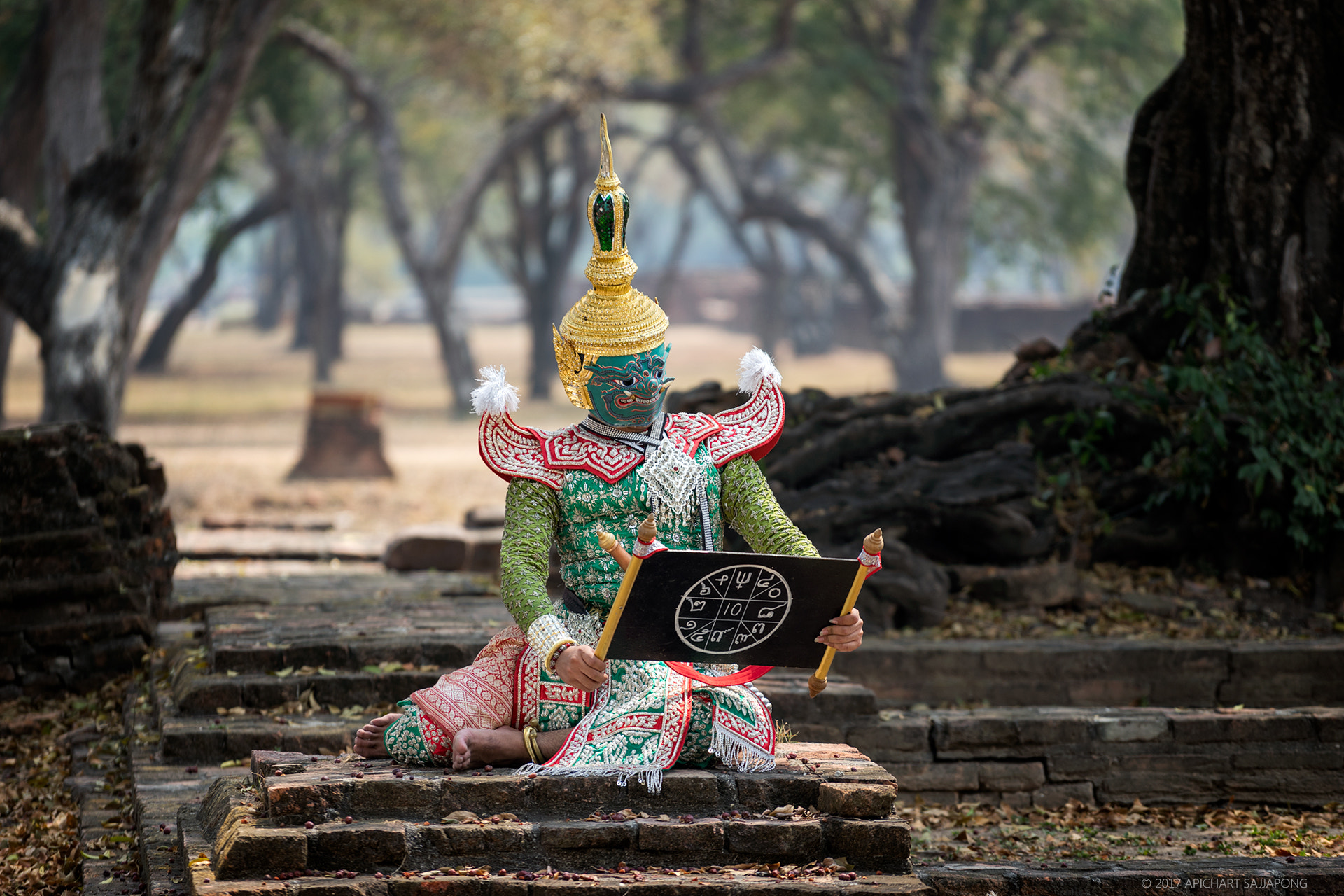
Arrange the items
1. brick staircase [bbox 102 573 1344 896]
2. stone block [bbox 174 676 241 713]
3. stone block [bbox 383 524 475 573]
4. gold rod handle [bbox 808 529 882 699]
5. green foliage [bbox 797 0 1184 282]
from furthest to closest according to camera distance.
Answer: green foliage [bbox 797 0 1184 282]
stone block [bbox 383 524 475 573]
stone block [bbox 174 676 241 713]
gold rod handle [bbox 808 529 882 699]
brick staircase [bbox 102 573 1344 896]

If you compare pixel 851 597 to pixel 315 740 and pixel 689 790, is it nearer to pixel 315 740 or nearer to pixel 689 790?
pixel 689 790

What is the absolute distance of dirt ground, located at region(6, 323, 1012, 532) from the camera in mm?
14305

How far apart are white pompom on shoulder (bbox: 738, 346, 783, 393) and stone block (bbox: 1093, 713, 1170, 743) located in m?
2.42

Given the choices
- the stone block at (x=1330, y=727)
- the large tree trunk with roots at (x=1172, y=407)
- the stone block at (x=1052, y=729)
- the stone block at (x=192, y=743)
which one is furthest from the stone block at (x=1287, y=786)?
the stone block at (x=192, y=743)

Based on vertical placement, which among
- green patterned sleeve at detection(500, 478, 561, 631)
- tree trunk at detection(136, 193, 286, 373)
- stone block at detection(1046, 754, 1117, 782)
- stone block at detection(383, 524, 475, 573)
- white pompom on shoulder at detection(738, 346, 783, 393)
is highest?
tree trunk at detection(136, 193, 286, 373)

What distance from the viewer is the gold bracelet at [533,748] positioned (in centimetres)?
388

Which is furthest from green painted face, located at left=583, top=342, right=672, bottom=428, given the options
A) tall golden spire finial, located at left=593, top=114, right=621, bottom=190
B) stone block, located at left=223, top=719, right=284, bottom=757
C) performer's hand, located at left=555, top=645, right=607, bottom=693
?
stone block, located at left=223, top=719, right=284, bottom=757

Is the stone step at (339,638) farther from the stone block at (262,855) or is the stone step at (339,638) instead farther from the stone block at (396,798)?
the stone block at (262,855)

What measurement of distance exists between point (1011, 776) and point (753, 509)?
220 cm

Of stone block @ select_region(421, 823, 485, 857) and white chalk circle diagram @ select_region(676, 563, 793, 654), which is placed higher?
white chalk circle diagram @ select_region(676, 563, 793, 654)

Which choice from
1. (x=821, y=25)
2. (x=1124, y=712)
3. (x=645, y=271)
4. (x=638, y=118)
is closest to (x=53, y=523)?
(x=1124, y=712)

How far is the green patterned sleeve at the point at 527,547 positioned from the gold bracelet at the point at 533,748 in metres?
0.31

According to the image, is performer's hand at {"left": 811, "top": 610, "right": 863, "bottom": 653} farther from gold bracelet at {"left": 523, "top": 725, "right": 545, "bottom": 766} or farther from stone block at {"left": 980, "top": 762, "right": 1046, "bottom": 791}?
stone block at {"left": 980, "top": 762, "right": 1046, "bottom": 791}

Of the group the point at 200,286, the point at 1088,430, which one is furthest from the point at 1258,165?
the point at 200,286
